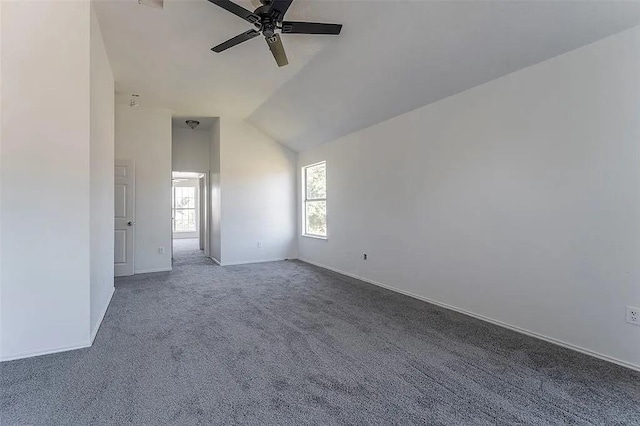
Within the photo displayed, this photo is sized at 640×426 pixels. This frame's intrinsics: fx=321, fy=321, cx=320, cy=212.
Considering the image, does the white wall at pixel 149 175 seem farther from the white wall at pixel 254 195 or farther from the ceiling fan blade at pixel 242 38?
the ceiling fan blade at pixel 242 38

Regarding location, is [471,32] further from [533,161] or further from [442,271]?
[442,271]

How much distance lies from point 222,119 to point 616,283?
6007 millimetres

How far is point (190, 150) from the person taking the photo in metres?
7.00

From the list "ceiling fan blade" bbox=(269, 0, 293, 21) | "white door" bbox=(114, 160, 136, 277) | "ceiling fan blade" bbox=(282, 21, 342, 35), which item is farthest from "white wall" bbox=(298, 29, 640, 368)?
"white door" bbox=(114, 160, 136, 277)

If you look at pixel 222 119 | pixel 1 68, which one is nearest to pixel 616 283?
pixel 1 68

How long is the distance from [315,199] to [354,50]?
3.36 m

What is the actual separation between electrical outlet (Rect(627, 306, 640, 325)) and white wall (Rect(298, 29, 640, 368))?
0.11ft

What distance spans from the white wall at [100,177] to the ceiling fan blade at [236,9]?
4.32 ft

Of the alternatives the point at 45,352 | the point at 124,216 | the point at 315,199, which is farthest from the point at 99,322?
the point at 315,199

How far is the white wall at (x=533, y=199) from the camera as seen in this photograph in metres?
2.29

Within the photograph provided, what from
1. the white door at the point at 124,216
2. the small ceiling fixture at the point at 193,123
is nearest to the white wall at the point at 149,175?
the white door at the point at 124,216

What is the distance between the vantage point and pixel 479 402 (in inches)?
73.3

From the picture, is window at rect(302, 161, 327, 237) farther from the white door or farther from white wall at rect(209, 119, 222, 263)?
the white door

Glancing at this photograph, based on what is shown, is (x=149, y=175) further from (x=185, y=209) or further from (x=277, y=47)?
(x=185, y=209)
